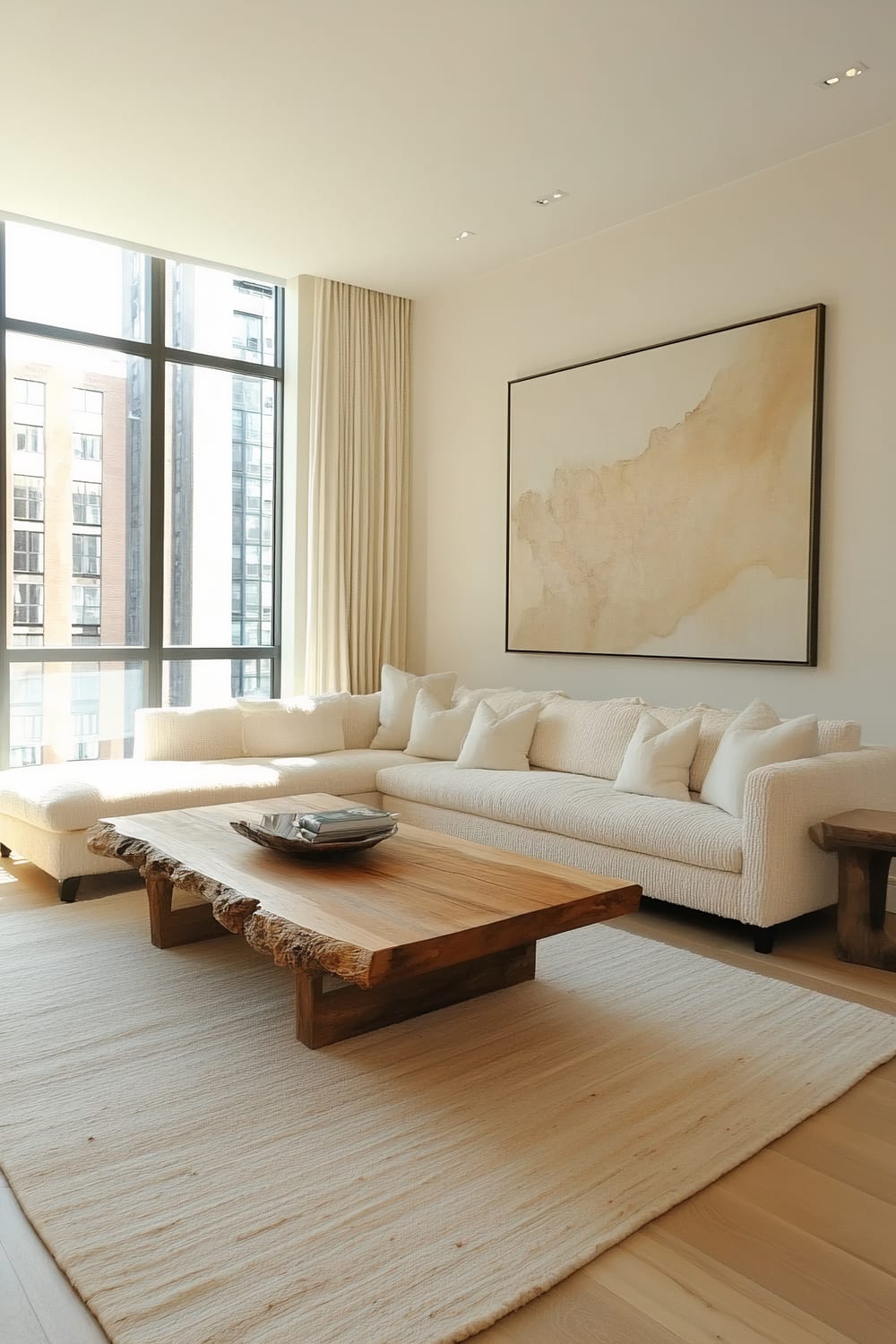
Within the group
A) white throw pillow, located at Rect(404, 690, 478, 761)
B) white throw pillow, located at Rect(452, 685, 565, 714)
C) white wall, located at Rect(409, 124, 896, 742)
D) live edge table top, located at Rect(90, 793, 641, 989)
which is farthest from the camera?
white throw pillow, located at Rect(404, 690, 478, 761)

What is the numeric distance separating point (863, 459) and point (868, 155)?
1.17 m

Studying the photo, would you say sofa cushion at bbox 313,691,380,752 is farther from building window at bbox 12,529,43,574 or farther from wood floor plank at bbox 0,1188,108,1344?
wood floor plank at bbox 0,1188,108,1344

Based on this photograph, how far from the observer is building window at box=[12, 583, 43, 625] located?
496 cm

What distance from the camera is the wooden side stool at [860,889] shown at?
3.08m

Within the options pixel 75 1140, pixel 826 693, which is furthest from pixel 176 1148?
pixel 826 693

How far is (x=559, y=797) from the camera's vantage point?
3.86 metres

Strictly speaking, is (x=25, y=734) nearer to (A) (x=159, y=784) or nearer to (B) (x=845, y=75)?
(A) (x=159, y=784)

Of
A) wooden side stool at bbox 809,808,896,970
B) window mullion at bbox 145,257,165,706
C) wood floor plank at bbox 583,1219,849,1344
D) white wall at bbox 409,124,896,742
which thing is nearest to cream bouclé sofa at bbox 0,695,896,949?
wooden side stool at bbox 809,808,896,970

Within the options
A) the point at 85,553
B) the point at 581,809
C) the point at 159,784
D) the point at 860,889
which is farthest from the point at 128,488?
the point at 860,889

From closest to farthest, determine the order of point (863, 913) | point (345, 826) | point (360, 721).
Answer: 1. point (345, 826)
2. point (863, 913)
3. point (360, 721)

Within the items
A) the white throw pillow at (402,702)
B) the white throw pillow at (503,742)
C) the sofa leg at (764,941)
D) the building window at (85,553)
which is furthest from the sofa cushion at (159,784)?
the sofa leg at (764,941)

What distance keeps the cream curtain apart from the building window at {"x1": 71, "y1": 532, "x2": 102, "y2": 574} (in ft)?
3.89

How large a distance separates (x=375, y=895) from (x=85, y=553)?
3.42 m

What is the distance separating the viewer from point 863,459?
12.7 ft
